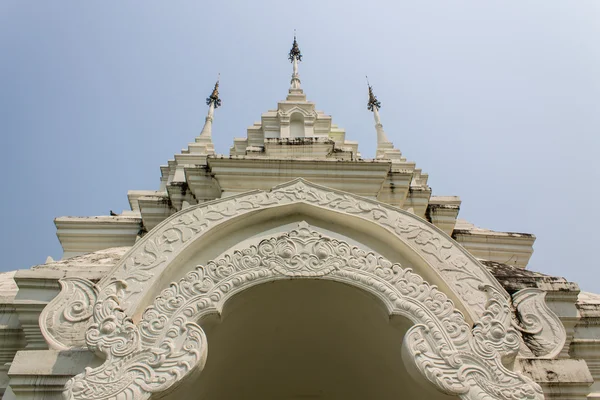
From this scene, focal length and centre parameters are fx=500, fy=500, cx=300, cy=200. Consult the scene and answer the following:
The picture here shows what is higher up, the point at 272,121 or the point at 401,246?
the point at 272,121

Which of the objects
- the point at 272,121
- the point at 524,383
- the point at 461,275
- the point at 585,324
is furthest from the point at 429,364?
the point at 272,121

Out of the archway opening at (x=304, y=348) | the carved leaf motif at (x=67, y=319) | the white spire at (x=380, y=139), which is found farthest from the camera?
the white spire at (x=380, y=139)

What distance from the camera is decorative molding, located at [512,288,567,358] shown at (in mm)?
4723

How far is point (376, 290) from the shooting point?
463cm

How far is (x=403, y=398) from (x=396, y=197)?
2933 mm

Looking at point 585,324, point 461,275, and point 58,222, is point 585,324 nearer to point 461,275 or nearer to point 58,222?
point 461,275

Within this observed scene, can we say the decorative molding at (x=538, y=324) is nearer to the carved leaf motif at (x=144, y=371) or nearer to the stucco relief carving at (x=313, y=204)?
the stucco relief carving at (x=313, y=204)

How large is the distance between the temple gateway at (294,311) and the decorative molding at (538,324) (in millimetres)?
12

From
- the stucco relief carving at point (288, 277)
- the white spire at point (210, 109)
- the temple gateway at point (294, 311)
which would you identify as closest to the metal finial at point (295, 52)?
the white spire at point (210, 109)

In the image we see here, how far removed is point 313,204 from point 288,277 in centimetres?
109

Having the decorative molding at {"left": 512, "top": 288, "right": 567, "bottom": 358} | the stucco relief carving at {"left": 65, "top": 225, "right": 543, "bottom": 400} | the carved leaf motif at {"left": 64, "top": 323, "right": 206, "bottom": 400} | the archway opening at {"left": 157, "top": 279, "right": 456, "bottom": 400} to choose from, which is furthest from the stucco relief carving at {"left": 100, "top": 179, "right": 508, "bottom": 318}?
the archway opening at {"left": 157, "top": 279, "right": 456, "bottom": 400}

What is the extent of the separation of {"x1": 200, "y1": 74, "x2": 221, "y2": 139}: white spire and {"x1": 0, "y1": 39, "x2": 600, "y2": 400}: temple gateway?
8.62m

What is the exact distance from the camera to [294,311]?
5676mm

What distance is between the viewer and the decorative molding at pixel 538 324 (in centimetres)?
472
